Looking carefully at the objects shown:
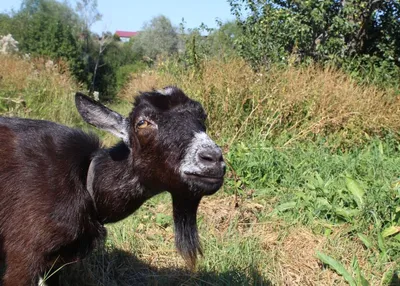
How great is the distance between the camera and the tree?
3653 cm

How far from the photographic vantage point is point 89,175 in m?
2.65

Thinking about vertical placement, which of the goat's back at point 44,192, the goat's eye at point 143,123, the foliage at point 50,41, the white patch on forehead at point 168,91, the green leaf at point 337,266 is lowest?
the foliage at point 50,41

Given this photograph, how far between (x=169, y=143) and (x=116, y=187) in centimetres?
44

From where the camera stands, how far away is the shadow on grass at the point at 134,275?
3180 mm

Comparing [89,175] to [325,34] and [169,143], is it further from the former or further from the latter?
[325,34]

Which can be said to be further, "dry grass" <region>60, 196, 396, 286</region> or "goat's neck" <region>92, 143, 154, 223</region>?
"dry grass" <region>60, 196, 396, 286</region>

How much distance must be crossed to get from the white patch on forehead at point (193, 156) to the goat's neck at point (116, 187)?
37 centimetres

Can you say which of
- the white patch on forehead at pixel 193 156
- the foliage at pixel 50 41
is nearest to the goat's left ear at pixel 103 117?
the white patch on forehead at pixel 193 156

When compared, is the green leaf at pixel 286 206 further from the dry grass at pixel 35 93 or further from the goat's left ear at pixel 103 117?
the dry grass at pixel 35 93

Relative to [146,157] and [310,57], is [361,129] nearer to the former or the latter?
[310,57]

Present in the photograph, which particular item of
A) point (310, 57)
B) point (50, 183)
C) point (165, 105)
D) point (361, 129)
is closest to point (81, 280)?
point (50, 183)

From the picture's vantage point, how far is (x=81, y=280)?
10.6 feet

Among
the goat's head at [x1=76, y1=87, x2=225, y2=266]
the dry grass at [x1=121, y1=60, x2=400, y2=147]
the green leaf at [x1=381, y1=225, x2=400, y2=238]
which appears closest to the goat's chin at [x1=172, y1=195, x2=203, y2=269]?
the goat's head at [x1=76, y1=87, x2=225, y2=266]

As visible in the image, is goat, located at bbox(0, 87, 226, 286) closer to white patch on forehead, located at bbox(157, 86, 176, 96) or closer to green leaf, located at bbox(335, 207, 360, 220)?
white patch on forehead, located at bbox(157, 86, 176, 96)
